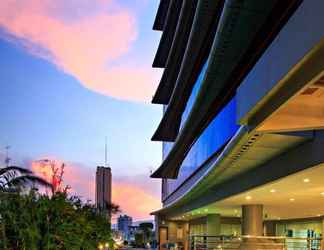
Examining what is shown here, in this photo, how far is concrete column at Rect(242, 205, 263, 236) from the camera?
3119 cm

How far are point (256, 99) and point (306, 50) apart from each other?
→ 3.07 m

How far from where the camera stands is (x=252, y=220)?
32406 mm

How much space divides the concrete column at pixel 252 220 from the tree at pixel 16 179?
62.4 feet

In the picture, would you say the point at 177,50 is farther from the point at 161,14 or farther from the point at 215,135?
the point at 215,135

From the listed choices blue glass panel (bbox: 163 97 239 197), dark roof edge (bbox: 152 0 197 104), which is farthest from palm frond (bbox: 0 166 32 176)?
dark roof edge (bbox: 152 0 197 104)

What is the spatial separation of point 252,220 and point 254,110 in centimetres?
2194

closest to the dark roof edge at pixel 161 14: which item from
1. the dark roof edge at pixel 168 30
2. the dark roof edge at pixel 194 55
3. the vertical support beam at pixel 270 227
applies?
the dark roof edge at pixel 168 30

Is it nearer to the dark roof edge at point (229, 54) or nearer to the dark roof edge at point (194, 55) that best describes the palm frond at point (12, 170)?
the dark roof edge at point (229, 54)

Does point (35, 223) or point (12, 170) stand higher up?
point (12, 170)

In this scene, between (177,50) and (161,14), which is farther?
(161,14)

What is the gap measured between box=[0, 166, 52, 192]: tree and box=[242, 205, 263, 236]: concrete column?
1902 centimetres

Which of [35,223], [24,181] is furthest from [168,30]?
[35,223]

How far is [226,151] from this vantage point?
60.6 feet

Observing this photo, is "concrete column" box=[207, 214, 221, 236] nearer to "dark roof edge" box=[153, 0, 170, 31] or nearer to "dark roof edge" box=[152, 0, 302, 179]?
"dark roof edge" box=[152, 0, 302, 179]
